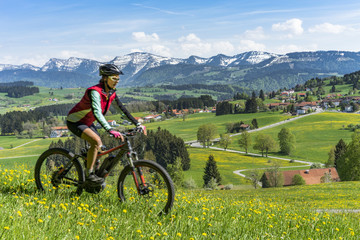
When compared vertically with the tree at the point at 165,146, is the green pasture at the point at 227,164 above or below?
below

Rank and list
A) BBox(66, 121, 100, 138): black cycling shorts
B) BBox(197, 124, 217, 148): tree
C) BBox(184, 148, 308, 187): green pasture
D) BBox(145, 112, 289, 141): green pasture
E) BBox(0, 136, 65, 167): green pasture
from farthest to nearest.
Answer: BBox(145, 112, 289, 141): green pasture → BBox(197, 124, 217, 148): tree → BBox(0, 136, 65, 167): green pasture → BBox(184, 148, 308, 187): green pasture → BBox(66, 121, 100, 138): black cycling shorts

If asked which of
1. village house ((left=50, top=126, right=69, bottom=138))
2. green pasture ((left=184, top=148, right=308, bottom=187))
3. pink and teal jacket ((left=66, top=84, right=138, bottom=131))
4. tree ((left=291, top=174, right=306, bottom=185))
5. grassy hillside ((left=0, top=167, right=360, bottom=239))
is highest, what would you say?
pink and teal jacket ((left=66, top=84, right=138, bottom=131))

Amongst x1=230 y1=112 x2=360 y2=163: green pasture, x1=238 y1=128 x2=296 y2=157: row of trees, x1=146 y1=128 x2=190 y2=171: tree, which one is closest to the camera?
x1=230 y1=112 x2=360 y2=163: green pasture

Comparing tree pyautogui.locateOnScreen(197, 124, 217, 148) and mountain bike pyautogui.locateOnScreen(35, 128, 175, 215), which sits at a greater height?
mountain bike pyautogui.locateOnScreen(35, 128, 175, 215)

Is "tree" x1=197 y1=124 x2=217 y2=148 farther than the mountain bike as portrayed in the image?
Yes

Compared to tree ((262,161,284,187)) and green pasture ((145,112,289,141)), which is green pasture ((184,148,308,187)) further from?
green pasture ((145,112,289,141))

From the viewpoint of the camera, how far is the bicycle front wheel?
6031 millimetres

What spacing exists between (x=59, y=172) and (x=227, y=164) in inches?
3943

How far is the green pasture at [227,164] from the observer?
89.4 m

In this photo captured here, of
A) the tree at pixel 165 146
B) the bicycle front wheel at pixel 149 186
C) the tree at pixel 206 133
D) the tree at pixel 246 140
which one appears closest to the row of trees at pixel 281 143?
the tree at pixel 246 140

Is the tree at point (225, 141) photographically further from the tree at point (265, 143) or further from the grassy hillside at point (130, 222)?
the grassy hillside at point (130, 222)

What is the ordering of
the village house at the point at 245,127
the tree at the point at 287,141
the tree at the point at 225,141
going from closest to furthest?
the tree at the point at 287,141, the tree at the point at 225,141, the village house at the point at 245,127

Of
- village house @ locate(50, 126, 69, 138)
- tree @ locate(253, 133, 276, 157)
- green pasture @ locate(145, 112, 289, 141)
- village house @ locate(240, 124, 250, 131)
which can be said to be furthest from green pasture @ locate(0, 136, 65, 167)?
village house @ locate(240, 124, 250, 131)

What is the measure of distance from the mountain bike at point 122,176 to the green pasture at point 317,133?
10884 centimetres
